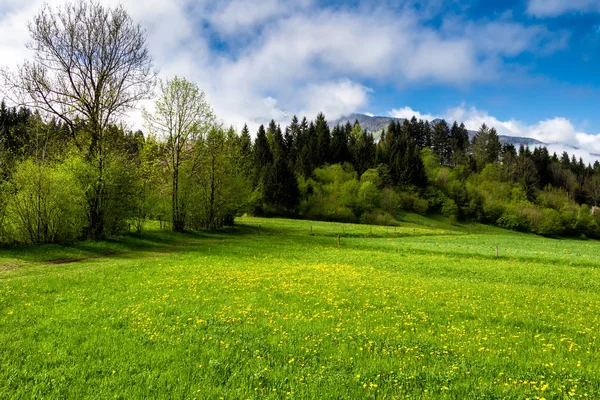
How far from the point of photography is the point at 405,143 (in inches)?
4852

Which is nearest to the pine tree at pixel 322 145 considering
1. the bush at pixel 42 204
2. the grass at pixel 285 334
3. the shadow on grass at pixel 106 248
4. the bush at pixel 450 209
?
the bush at pixel 450 209

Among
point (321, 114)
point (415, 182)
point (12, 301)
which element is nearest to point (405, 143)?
point (415, 182)

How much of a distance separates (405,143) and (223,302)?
121 m

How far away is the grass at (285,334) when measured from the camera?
253 inches

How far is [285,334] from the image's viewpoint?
9094 mm

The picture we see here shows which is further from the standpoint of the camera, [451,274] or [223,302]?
[451,274]

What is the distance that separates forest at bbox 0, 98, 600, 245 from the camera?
26.5 metres

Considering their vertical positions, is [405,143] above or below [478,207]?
above

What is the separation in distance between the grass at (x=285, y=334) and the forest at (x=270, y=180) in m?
7.57

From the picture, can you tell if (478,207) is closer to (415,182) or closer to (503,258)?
(415,182)

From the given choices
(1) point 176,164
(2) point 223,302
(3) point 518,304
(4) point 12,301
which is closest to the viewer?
A: (4) point 12,301

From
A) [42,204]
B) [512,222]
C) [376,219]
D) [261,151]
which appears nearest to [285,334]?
[42,204]

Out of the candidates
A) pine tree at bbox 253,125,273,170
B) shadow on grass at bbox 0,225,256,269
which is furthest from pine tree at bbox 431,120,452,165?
shadow on grass at bbox 0,225,256,269

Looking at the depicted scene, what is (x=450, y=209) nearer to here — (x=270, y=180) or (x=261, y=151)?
(x=270, y=180)
